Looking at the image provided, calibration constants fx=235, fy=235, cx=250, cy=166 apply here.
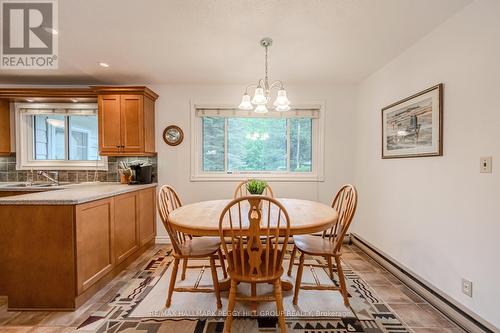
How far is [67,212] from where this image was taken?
73.1 inches

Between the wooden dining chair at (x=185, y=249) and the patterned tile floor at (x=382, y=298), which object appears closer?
the patterned tile floor at (x=382, y=298)

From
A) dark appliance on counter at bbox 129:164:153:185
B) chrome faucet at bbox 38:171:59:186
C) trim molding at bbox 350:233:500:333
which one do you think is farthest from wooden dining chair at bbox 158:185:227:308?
chrome faucet at bbox 38:171:59:186

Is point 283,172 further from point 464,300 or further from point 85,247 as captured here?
point 85,247

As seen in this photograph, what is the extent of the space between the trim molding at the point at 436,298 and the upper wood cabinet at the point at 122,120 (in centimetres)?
330

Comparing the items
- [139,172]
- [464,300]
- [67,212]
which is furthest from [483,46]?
[139,172]

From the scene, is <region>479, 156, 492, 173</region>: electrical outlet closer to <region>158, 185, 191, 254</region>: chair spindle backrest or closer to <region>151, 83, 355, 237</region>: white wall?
<region>151, 83, 355, 237</region>: white wall

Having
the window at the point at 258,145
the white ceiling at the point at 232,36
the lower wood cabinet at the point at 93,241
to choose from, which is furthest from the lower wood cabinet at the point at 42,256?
the window at the point at 258,145

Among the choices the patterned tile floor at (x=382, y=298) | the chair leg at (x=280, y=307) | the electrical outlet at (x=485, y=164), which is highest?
the electrical outlet at (x=485, y=164)

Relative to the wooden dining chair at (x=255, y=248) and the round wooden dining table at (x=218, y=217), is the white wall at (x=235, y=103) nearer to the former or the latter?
the round wooden dining table at (x=218, y=217)

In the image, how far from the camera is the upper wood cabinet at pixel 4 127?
10.9 feet

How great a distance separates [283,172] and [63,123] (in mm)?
3424

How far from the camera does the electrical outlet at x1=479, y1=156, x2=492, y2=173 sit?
1573 mm

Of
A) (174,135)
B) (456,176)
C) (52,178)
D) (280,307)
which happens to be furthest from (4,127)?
(456,176)

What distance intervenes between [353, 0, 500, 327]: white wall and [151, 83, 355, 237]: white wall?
89 cm
